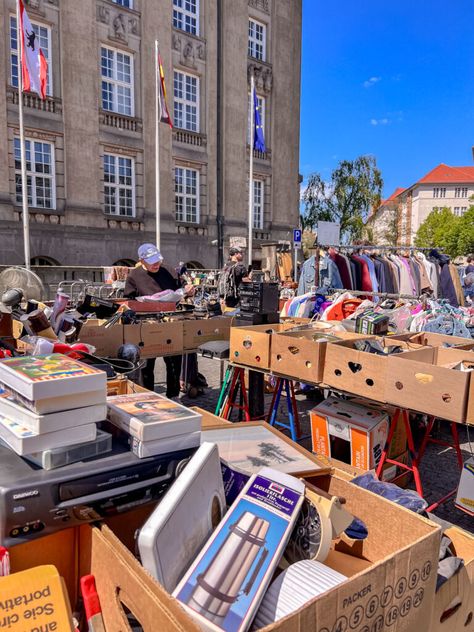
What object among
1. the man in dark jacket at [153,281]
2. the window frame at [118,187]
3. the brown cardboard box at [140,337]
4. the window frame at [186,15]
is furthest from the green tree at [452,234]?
the brown cardboard box at [140,337]

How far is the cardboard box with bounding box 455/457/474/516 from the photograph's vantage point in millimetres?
2924

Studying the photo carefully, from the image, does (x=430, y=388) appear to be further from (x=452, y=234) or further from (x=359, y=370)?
(x=452, y=234)

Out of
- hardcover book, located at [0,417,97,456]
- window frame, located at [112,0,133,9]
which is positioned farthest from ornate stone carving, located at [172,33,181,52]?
hardcover book, located at [0,417,97,456]

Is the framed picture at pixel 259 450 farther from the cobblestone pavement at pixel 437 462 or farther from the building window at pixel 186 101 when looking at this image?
the building window at pixel 186 101

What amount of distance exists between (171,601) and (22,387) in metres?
0.80

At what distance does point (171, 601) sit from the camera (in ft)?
3.53

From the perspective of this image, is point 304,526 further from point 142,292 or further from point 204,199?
point 204,199

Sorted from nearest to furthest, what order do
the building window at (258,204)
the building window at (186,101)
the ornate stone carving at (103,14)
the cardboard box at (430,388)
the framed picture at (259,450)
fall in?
1. the framed picture at (259,450)
2. the cardboard box at (430,388)
3. the ornate stone carving at (103,14)
4. the building window at (186,101)
5. the building window at (258,204)

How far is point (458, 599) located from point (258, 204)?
23.3 m

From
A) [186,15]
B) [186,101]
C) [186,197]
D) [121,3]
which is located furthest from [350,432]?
[186,15]

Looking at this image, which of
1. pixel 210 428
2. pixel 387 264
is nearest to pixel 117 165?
pixel 387 264

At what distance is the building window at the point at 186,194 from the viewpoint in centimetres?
2066

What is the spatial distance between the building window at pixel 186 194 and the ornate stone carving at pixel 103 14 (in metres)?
5.89

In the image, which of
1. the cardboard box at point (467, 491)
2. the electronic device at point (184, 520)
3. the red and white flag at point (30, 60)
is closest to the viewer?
the electronic device at point (184, 520)
